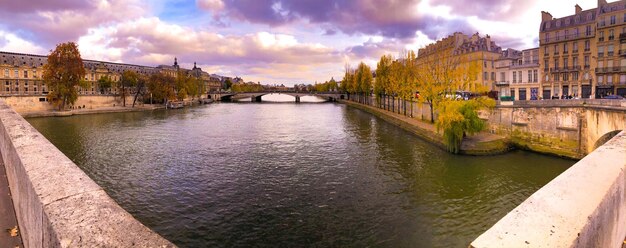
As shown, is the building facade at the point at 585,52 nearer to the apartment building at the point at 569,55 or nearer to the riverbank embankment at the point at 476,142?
the apartment building at the point at 569,55

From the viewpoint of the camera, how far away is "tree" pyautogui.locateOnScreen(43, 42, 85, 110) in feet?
227

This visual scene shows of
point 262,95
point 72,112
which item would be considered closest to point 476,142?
point 72,112

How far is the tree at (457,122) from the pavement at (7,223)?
27.3 meters

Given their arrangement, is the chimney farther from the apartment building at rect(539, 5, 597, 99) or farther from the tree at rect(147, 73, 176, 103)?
the tree at rect(147, 73, 176, 103)

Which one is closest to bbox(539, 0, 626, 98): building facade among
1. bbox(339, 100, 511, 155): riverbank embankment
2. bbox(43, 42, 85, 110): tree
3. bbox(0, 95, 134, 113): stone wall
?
bbox(339, 100, 511, 155): riverbank embankment

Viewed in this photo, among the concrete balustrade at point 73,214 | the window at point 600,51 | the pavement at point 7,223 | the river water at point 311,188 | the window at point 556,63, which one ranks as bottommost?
the river water at point 311,188

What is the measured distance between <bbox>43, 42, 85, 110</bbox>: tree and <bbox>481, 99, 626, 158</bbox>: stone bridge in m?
74.7

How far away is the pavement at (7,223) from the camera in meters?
5.84

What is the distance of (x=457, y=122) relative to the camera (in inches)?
1140

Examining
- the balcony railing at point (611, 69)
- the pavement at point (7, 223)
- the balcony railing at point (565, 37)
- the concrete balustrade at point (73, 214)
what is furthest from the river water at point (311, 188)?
the balcony railing at point (565, 37)

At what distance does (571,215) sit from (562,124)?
2901cm

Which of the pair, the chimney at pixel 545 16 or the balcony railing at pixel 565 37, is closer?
the balcony railing at pixel 565 37

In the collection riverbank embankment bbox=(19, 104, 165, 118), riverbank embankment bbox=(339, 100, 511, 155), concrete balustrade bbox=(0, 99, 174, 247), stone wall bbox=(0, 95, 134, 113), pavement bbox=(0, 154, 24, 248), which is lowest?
riverbank embankment bbox=(339, 100, 511, 155)

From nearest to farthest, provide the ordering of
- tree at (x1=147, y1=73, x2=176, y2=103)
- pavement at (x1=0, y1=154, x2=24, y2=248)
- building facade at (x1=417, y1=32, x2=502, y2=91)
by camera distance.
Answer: pavement at (x1=0, y1=154, x2=24, y2=248) → building facade at (x1=417, y1=32, x2=502, y2=91) → tree at (x1=147, y1=73, x2=176, y2=103)
